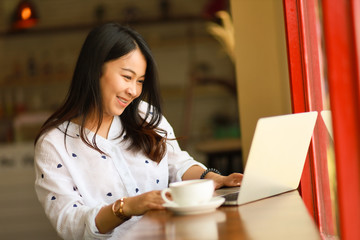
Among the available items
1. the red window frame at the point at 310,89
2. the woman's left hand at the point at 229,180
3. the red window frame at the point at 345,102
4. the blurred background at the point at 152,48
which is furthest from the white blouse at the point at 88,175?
the blurred background at the point at 152,48

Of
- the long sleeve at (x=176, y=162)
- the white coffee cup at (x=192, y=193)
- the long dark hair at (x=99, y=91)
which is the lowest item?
the long sleeve at (x=176, y=162)

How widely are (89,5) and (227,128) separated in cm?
250

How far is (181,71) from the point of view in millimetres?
6977

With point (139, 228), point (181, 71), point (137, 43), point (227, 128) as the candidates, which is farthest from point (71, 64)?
point (139, 228)

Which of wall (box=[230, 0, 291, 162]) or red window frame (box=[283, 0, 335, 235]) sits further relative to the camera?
wall (box=[230, 0, 291, 162])

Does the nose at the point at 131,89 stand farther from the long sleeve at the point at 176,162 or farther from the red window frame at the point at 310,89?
Result: the red window frame at the point at 310,89

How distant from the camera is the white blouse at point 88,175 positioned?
170cm

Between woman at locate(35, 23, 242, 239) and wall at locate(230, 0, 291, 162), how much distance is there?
932 millimetres

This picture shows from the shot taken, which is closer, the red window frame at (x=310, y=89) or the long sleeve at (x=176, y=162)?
the red window frame at (x=310, y=89)

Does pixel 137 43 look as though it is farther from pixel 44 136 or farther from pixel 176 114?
pixel 176 114

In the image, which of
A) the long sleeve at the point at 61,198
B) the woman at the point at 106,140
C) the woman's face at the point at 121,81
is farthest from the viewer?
the woman's face at the point at 121,81

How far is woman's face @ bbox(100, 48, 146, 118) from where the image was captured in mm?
1947

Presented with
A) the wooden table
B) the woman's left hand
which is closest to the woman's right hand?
the wooden table

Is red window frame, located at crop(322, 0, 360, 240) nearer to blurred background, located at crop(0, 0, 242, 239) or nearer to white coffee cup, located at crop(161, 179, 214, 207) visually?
white coffee cup, located at crop(161, 179, 214, 207)
